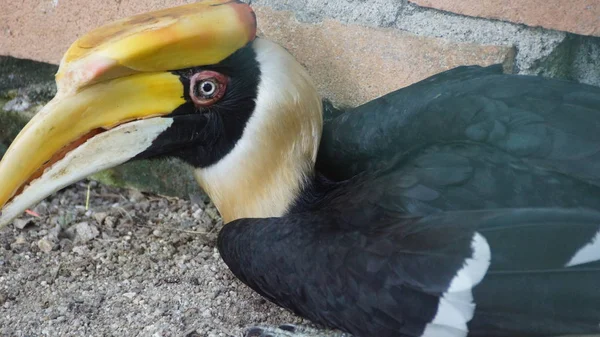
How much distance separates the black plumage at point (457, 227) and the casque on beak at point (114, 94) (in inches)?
9.4

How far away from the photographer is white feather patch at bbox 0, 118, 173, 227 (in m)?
1.21

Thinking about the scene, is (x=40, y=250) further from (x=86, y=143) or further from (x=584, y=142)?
(x=584, y=142)

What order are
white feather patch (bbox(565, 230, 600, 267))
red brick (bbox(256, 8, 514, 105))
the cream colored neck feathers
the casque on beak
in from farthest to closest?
1. red brick (bbox(256, 8, 514, 105))
2. the cream colored neck feathers
3. the casque on beak
4. white feather patch (bbox(565, 230, 600, 267))

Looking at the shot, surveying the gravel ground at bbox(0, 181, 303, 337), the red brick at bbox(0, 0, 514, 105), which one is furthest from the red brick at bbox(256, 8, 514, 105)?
the gravel ground at bbox(0, 181, 303, 337)

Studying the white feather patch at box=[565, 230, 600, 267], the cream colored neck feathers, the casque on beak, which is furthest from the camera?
the cream colored neck feathers

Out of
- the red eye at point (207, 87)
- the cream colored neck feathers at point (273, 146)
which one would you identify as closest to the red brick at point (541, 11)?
the cream colored neck feathers at point (273, 146)

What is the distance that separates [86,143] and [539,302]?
2.22 ft

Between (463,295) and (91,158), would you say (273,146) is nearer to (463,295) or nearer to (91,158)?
(91,158)

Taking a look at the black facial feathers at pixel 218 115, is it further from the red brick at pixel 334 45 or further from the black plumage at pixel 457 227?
the red brick at pixel 334 45

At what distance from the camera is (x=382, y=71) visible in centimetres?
149

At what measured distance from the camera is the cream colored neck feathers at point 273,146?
4.26ft

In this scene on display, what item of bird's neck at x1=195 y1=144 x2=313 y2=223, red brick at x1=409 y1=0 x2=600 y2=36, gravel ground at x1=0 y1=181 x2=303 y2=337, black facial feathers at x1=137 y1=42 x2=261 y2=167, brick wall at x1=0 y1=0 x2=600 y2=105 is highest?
red brick at x1=409 y1=0 x2=600 y2=36

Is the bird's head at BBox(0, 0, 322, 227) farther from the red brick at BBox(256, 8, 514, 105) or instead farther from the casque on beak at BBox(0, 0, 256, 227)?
the red brick at BBox(256, 8, 514, 105)

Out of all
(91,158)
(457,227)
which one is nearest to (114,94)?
(91,158)
